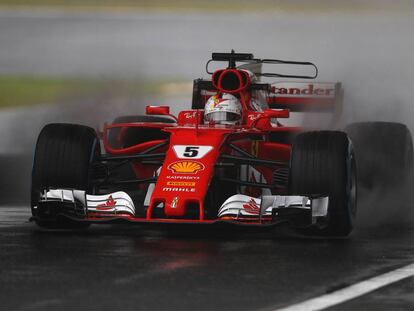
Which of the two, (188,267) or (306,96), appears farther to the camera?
(306,96)

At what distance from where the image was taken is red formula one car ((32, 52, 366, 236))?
1027cm

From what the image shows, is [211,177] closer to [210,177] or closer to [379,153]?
[210,177]

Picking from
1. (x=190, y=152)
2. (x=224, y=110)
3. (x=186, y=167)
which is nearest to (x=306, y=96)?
(x=224, y=110)

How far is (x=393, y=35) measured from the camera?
2341cm

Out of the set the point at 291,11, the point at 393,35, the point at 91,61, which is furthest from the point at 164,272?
the point at 291,11

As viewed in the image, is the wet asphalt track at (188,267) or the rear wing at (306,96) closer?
the wet asphalt track at (188,267)

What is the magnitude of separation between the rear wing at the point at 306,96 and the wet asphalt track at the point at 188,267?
3.24 m

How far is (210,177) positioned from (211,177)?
40mm

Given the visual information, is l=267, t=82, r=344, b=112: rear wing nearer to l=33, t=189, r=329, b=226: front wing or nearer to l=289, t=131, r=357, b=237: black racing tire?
l=289, t=131, r=357, b=237: black racing tire

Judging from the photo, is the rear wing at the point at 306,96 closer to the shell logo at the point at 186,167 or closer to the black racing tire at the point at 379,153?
the black racing tire at the point at 379,153

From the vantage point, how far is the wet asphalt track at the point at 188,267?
7.32 meters

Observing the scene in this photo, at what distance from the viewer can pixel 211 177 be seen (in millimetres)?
10570

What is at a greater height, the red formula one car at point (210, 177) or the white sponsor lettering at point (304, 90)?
the white sponsor lettering at point (304, 90)

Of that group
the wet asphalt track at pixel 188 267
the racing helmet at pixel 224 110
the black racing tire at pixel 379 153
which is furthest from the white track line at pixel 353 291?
the black racing tire at pixel 379 153
